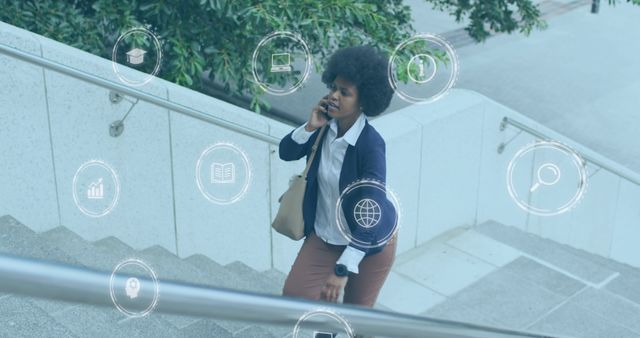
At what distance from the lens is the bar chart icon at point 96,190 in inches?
214

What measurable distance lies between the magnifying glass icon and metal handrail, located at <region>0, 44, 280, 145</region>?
3628mm

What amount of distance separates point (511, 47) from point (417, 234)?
10.3 meters

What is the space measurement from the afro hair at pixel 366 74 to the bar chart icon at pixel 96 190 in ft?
7.54

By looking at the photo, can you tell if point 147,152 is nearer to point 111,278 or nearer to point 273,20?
point 273,20

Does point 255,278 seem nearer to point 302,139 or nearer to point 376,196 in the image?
point 302,139

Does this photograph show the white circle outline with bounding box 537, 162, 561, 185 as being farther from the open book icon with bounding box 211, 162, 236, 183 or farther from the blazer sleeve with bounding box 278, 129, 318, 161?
the blazer sleeve with bounding box 278, 129, 318, 161

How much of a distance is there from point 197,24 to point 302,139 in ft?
9.43

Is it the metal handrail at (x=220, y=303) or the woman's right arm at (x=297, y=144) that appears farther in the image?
the woman's right arm at (x=297, y=144)

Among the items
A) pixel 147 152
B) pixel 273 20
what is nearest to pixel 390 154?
pixel 273 20

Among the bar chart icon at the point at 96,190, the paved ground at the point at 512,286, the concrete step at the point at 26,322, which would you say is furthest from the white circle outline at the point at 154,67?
the paved ground at the point at 512,286

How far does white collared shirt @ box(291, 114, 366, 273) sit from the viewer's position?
3670mm

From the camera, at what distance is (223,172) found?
5746mm
